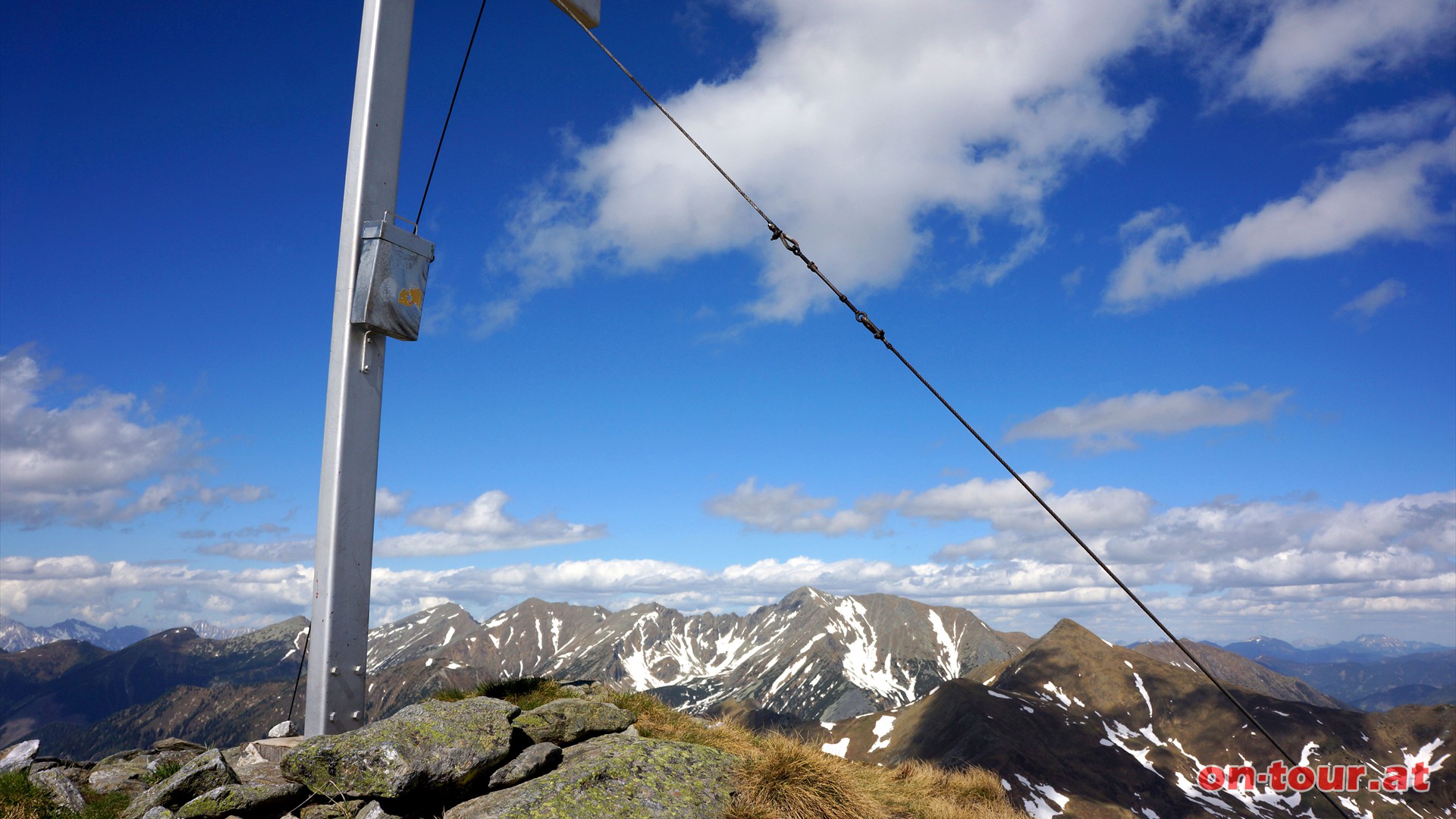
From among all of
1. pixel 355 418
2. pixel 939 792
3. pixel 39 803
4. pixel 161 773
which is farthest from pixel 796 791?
pixel 39 803

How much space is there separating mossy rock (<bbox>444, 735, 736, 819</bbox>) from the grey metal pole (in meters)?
3.25

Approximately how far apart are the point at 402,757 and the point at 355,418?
4821 millimetres

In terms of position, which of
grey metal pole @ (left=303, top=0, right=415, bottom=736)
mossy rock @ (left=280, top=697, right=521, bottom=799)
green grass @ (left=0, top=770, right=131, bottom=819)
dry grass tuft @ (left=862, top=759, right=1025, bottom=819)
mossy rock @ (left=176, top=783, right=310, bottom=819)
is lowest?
dry grass tuft @ (left=862, top=759, right=1025, bottom=819)

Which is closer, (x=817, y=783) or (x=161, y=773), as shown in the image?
(x=817, y=783)

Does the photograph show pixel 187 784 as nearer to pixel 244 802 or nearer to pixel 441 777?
pixel 244 802

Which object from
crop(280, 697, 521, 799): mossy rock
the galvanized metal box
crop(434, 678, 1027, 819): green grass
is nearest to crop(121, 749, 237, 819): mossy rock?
crop(280, 697, 521, 799): mossy rock

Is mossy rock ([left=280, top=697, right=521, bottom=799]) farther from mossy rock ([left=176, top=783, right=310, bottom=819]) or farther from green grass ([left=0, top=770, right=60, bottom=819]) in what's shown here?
green grass ([left=0, top=770, right=60, bottom=819])

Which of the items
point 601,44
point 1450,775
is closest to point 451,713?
point 601,44

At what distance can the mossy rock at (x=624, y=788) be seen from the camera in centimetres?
853

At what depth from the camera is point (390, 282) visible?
37.5 ft

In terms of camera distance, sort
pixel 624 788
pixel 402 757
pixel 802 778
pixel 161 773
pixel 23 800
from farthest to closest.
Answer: pixel 161 773, pixel 802 778, pixel 23 800, pixel 624 788, pixel 402 757

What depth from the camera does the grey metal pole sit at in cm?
1086

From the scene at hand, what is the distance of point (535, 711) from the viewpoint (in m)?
11.0

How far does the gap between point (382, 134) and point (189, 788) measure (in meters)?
8.88
